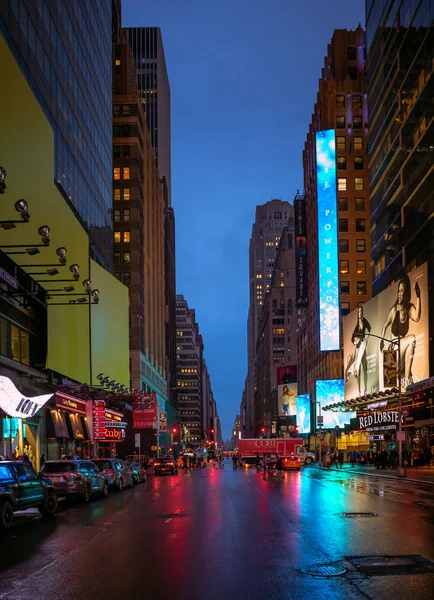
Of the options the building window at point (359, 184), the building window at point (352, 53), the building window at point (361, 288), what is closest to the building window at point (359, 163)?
the building window at point (359, 184)

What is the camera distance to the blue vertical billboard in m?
101

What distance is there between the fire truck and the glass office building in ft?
104

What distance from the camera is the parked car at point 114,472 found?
34.5 meters

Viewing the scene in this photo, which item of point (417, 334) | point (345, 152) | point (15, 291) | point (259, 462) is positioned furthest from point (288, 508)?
point (345, 152)

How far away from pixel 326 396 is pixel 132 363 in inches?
1243

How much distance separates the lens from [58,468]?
2769 cm

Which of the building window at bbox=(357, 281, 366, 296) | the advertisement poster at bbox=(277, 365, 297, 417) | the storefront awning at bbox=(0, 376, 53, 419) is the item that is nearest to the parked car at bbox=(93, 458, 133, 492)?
the storefront awning at bbox=(0, 376, 53, 419)

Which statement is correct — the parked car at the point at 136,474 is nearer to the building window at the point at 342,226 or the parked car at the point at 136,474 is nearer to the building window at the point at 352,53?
the building window at the point at 342,226

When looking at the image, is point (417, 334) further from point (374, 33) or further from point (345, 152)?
point (345, 152)

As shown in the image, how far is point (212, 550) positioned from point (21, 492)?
313 inches

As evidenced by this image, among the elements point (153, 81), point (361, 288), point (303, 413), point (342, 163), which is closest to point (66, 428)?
point (361, 288)

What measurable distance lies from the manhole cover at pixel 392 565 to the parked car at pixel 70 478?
16.9 meters

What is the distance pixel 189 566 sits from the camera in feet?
38.3

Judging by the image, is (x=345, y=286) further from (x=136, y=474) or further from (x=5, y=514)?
(x=5, y=514)
